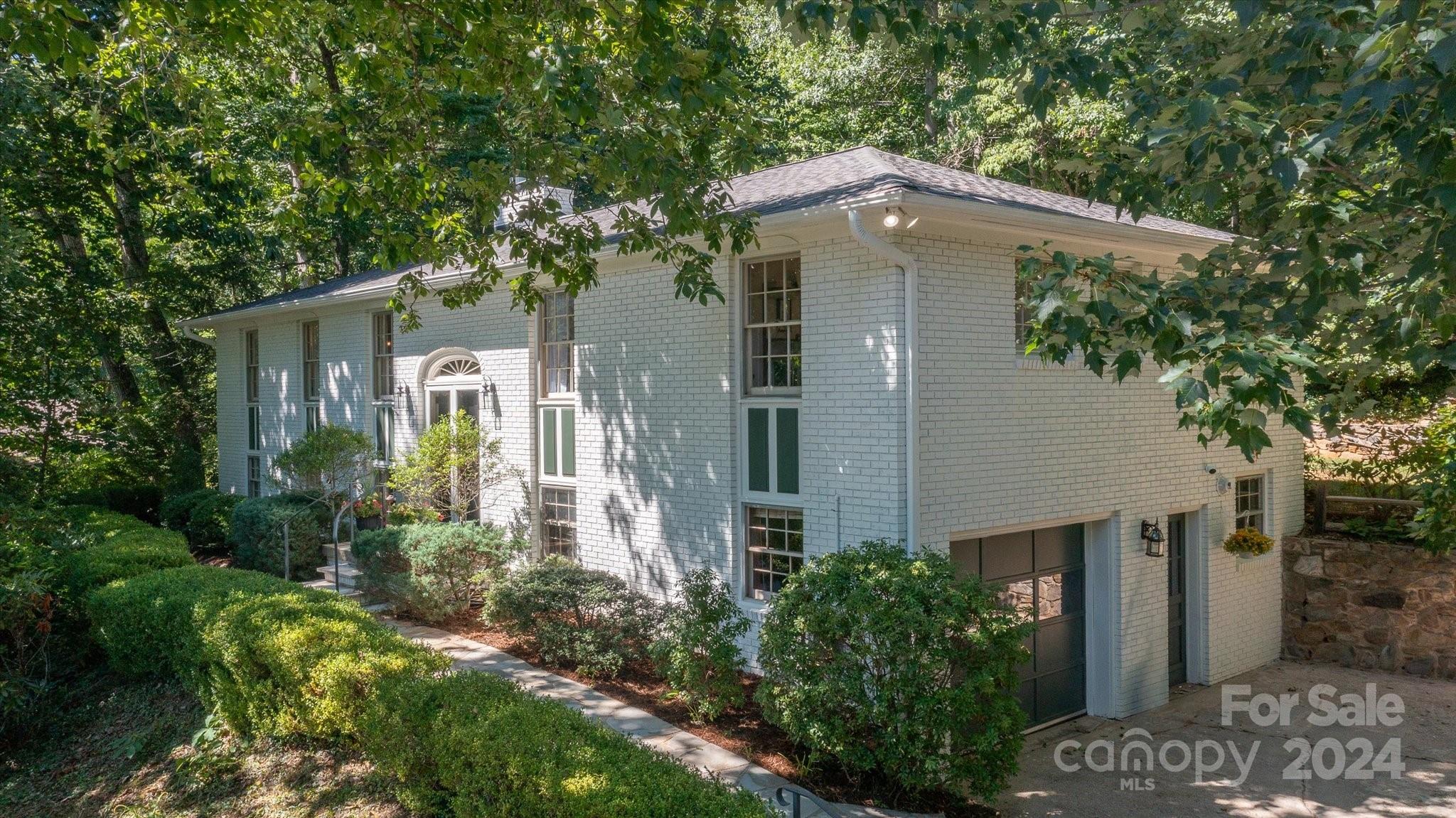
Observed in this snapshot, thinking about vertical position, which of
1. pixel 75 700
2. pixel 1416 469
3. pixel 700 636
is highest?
pixel 1416 469

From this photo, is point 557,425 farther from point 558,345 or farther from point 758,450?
point 758,450

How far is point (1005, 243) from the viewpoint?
9133mm

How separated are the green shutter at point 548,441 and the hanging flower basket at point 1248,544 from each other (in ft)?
28.5

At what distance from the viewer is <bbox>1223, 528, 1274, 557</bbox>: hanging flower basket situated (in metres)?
11.4

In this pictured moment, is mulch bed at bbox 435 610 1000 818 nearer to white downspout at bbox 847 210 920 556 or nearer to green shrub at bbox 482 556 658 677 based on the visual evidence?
green shrub at bbox 482 556 658 677

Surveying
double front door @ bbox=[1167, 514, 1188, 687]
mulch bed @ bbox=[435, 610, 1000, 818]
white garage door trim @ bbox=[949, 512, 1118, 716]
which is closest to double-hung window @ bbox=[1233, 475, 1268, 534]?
double front door @ bbox=[1167, 514, 1188, 687]

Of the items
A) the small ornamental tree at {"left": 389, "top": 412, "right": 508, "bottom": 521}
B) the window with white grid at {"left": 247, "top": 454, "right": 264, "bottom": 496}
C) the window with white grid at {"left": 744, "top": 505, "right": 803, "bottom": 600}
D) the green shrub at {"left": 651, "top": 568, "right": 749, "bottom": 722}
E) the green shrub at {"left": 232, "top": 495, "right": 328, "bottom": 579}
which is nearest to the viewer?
the green shrub at {"left": 651, "top": 568, "right": 749, "bottom": 722}

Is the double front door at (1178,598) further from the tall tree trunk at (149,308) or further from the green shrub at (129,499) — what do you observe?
the tall tree trunk at (149,308)

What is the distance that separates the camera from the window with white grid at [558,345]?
1209cm

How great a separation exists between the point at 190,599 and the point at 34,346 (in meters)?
9.79

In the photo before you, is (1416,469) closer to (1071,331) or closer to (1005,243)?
(1005,243)

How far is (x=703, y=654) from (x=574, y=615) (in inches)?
82.4

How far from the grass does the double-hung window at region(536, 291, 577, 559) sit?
15.5 feet

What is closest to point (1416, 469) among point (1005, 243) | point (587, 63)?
point (1005, 243)
